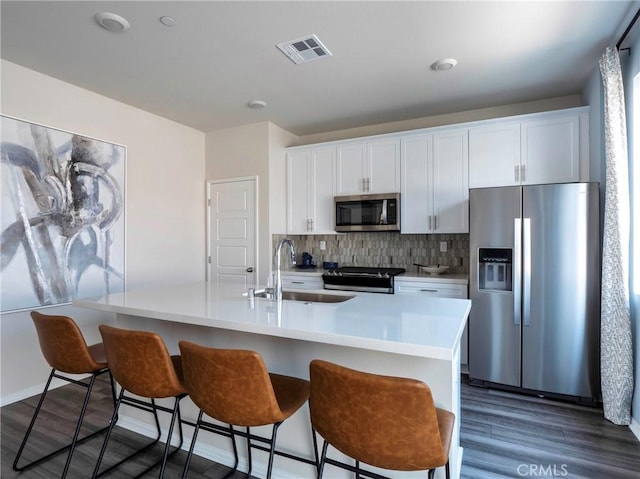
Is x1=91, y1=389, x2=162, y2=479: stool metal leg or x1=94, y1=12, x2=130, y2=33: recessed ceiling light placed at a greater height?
x1=94, y1=12, x2=130, y2=33: recessed ceiling light

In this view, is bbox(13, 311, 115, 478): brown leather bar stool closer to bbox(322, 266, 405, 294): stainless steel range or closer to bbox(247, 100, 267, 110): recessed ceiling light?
bbox(322, 266, 405, 294): stainless steel range

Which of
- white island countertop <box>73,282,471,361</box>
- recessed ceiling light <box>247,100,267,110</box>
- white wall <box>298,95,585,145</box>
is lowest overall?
white island countertop <box>73,282,471,361</box>

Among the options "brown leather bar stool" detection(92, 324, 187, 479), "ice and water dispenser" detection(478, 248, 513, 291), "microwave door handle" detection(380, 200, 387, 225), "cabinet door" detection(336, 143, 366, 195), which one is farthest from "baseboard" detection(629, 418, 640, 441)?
"cabinet door" detection(336, 143, 366, 195)

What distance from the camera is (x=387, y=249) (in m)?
4.34

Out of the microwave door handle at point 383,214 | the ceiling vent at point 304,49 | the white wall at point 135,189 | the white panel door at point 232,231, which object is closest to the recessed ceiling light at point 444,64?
the ceiling vent at point 304,49

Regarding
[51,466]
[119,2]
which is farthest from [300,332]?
[119,2]

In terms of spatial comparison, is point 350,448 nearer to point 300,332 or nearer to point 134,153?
point 300,332

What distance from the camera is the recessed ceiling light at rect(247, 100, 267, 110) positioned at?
12.0ft

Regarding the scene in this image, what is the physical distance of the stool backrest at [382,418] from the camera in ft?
3.67

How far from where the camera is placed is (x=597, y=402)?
275 centimetres

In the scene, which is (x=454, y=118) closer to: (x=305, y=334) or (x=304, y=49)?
(x=304, y=49)

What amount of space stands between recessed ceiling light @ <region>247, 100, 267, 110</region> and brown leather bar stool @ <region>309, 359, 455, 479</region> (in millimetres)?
3060

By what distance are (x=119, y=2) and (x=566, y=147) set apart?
359cm

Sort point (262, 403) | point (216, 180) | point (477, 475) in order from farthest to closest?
point (216, 180) < point (477, 475) < point (262, 403)
